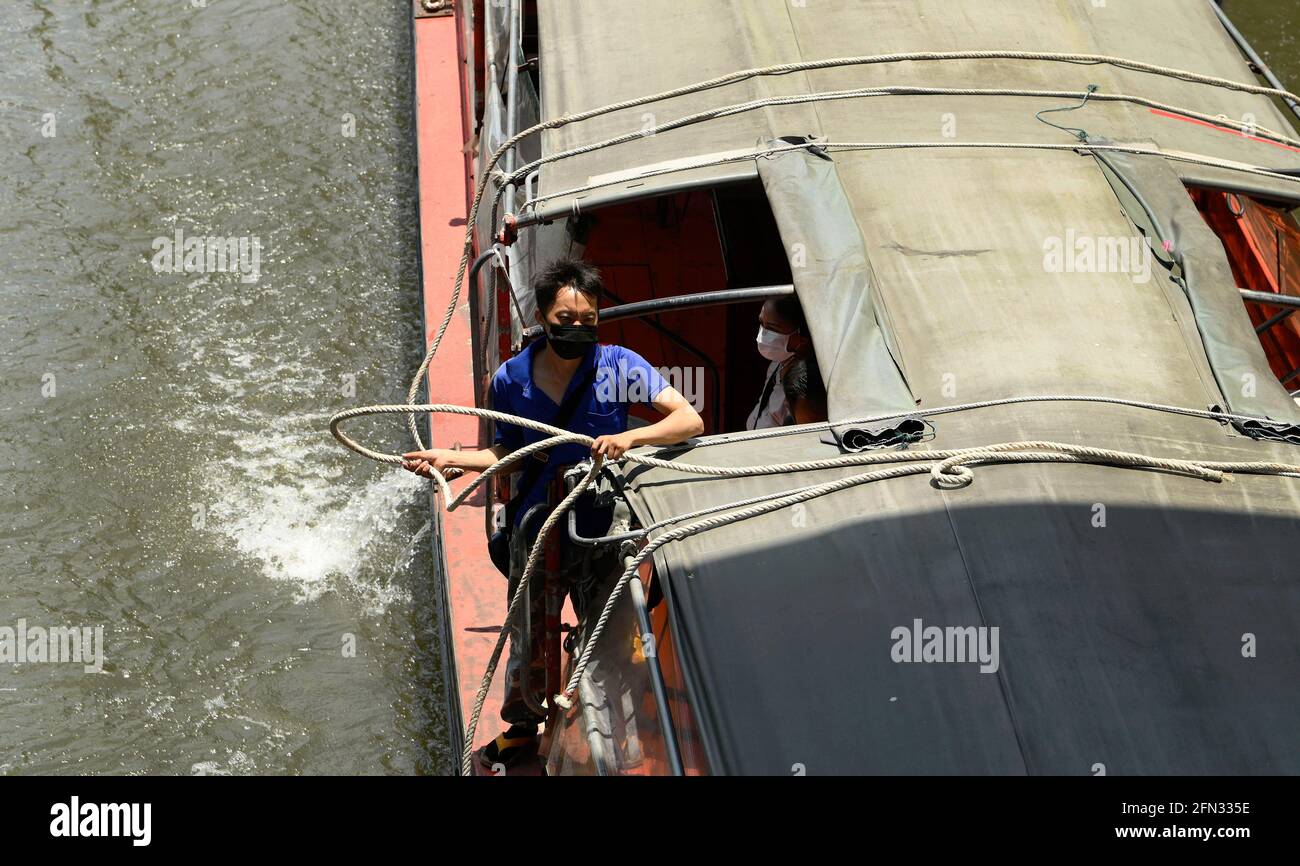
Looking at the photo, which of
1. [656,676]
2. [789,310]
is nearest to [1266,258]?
[789,310]

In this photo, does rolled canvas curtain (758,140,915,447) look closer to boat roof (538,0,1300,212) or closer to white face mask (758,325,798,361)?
Result: boat roof (538,0,1300,212)

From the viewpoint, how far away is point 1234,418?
4.17 metres

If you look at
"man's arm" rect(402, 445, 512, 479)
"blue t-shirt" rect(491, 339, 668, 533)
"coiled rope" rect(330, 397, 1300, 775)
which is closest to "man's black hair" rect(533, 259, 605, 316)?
"blue t-shirt" rect(491, 339, 668, 533)

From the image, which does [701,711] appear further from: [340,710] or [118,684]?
[118,684]

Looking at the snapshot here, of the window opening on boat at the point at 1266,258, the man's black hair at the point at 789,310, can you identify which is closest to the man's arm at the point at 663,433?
the man's black hair at the point at 789,310

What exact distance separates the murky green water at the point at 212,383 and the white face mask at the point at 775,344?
9.08 ft

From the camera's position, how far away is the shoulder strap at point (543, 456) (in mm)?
4309

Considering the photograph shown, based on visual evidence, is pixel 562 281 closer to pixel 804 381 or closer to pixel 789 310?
pixel 804 381

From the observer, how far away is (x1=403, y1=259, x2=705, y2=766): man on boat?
4.10 meters

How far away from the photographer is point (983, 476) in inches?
154

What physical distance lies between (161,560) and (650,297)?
295 centimetres

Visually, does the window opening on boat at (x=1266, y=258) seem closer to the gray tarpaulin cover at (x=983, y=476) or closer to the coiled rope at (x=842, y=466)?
the gray tarpaulin cover at (x=983, y=476)

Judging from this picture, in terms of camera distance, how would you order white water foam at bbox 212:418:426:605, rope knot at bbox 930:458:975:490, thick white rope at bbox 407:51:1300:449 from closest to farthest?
rope knot at bbox 930:458:975:490 < thick white rope at bbox 407:51:1300:449 < white water foam at bbox 212:418:426:605
